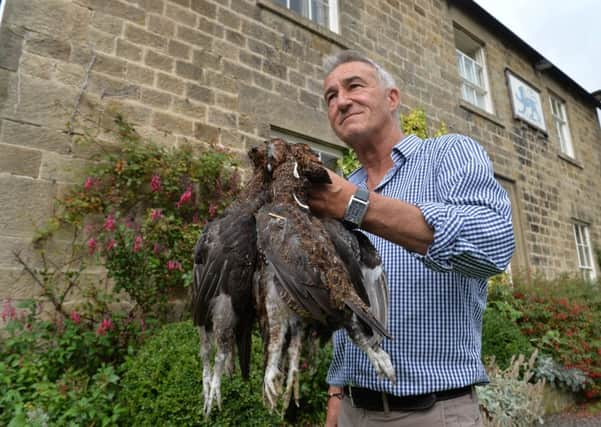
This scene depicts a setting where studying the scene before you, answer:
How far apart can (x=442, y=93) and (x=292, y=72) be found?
399 cm

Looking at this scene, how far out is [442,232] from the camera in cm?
107

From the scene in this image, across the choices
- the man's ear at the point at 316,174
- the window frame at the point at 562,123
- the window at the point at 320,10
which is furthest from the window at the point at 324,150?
the window frame at the point at 562,123

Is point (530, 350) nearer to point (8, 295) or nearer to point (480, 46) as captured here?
point (8, 295)

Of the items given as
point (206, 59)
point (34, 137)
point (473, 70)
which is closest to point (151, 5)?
point (206, 59)

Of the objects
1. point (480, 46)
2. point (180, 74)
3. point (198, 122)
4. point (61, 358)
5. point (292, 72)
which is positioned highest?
point (480, 46)

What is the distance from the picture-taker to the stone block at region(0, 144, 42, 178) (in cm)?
338

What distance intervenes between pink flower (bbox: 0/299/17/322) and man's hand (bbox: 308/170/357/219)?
3.20 metres

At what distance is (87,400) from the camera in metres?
2.76

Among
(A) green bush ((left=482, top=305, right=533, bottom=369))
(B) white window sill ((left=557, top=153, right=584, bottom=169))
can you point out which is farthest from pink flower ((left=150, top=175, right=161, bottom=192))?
(B) white window sill ((left=557, top=153, right=584, bottom=169))

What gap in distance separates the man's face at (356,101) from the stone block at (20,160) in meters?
2.99

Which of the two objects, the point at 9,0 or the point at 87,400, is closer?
the point at 87,400

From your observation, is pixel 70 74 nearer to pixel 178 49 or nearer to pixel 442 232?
pixel 178 49

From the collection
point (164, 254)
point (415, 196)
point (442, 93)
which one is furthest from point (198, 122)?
point (442, 93)

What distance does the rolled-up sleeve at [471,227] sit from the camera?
108cm
